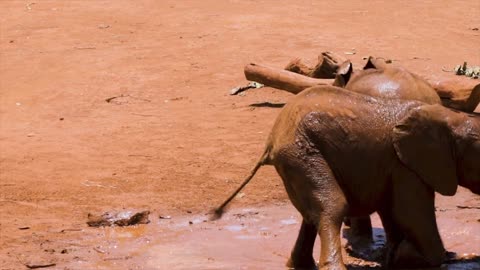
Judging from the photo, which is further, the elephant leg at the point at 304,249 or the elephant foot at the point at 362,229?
the elephant foot at the point at 362,229

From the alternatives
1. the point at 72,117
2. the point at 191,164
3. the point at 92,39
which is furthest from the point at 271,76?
the point at 92,39

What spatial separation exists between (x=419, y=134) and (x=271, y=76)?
14.9 ft

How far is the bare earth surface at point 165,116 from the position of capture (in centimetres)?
851

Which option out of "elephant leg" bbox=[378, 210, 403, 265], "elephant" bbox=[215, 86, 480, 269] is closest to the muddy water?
"elephant leg" bbox=[378, 210, 403, 265]

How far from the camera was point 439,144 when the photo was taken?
7.25 meters

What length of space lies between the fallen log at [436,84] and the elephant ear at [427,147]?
3.94ft

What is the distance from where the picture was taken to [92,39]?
54.0 ft

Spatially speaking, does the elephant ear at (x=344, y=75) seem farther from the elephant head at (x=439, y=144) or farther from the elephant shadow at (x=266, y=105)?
the elephant shadow at (x=266, y=105)

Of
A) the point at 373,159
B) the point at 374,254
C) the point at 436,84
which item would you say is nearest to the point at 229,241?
the point at 374,254

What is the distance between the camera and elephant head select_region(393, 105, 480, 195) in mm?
7184

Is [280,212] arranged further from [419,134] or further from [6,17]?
[6,17]

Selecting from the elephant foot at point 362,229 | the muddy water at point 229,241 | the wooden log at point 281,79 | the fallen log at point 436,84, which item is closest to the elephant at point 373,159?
the muddy water at point 229,241

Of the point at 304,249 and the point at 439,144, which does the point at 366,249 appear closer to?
the point at 304,249

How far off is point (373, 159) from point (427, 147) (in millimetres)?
343
